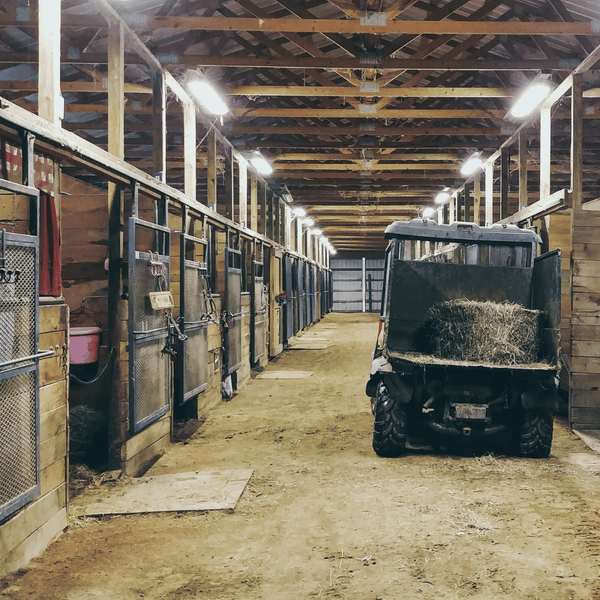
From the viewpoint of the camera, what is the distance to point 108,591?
9.12 feet

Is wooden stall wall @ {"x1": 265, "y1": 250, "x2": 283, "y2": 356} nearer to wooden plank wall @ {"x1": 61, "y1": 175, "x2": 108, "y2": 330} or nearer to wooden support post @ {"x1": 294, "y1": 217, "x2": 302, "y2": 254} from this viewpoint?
wooden support post @ {"x1": 294, "y1": 217, "x2": 302, "y2": 254}

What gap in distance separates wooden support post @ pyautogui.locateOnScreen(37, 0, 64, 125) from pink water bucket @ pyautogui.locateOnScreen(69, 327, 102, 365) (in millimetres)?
1777

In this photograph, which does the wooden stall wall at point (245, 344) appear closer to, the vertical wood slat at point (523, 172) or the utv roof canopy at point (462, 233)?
the utv roof canopy at point (462, 233)

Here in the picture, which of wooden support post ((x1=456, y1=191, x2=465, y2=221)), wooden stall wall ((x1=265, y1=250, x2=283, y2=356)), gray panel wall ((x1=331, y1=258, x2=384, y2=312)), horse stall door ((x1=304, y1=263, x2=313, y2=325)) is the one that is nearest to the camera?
wooden stall wall ((x1=265, y1=250, x2=283, y2=356))

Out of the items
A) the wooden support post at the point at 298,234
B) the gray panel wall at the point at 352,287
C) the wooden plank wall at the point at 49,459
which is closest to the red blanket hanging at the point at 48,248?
the wooden plank wall at the point at 49,459

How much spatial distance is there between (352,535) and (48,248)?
105 inches

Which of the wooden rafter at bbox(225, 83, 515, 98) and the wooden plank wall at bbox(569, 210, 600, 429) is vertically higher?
the wooden rafter at bbox(225, 83, 515, 98)

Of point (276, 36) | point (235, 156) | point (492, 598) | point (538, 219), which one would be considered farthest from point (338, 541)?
point (235, 156)

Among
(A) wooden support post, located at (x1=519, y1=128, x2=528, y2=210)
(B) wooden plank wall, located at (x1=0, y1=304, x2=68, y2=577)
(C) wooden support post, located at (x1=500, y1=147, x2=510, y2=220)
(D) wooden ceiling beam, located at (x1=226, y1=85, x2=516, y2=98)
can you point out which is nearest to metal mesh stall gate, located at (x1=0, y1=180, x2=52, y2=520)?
(B) wooden plank wall, located at (x1=0, y1=304, x2=68, y2=577)

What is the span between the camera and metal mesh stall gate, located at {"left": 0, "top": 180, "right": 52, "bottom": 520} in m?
2.78

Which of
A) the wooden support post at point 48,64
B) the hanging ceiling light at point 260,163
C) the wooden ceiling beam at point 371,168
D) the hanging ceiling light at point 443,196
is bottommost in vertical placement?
the wooden support post at point 48,64

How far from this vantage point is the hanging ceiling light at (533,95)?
6.30 meters

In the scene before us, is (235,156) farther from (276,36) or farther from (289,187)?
(289,187)

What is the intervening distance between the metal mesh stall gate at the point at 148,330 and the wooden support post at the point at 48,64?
108 centimetres
